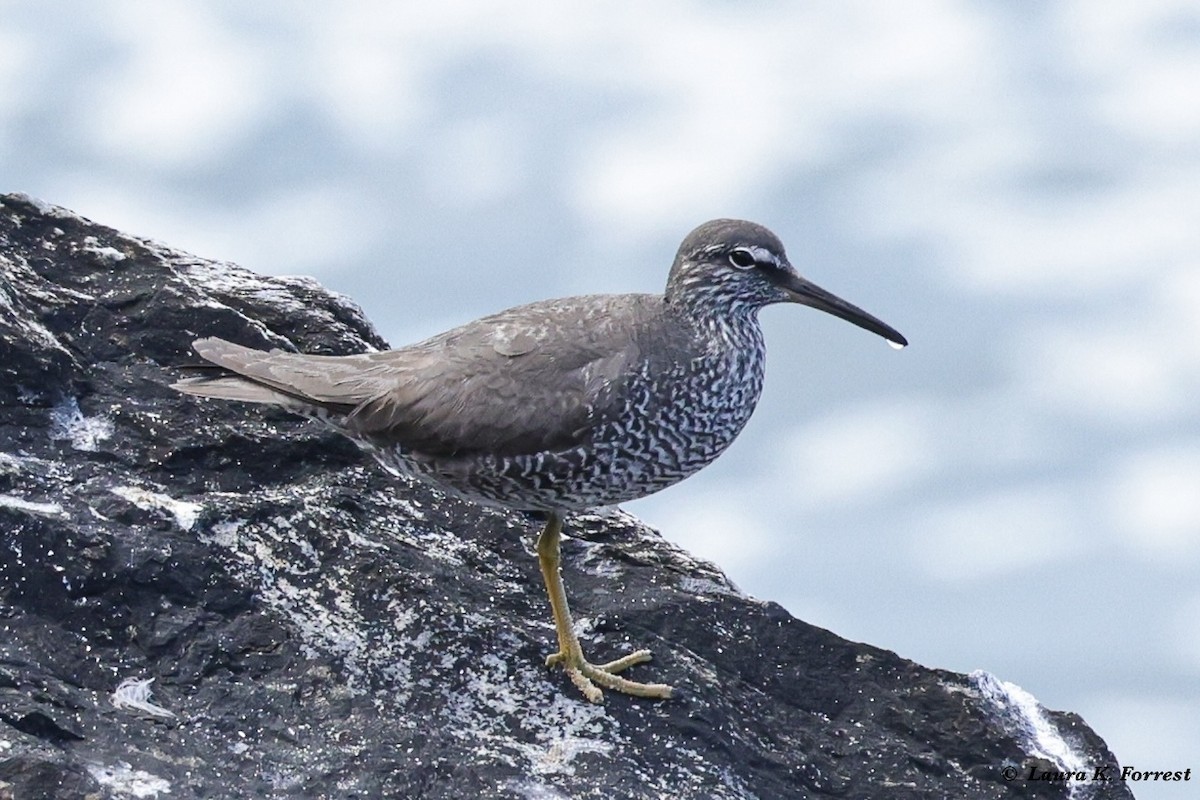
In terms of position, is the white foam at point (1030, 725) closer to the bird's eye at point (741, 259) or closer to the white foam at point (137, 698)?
the bird's eye at point (741, 259)

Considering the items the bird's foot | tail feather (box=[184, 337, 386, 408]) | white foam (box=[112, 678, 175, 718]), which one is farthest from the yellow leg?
white foam (box=[112, 678, 175, 718])

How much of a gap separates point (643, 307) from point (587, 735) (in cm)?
228

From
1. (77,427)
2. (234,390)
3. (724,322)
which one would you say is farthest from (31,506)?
(724,322)

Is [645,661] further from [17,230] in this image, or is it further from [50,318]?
[17,230]

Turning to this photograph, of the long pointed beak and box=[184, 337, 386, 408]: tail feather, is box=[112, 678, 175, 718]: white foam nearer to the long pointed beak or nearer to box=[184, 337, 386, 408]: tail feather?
box=[184, 337, 386, 408]: tail feather

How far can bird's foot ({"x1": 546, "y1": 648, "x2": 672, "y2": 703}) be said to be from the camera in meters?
6.95

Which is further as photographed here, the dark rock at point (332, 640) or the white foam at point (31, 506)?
the white foam at point (31, 506)

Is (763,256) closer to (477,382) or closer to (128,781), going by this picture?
(477,382)

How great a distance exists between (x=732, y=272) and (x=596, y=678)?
2276 millimetres

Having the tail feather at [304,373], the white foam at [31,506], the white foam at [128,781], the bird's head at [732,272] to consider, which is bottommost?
the white foam at [128,781]

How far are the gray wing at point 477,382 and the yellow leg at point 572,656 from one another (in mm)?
495

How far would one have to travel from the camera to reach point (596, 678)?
6996 millimetres

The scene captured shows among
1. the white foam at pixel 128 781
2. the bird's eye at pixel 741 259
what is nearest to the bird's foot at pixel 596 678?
the white foam at pixel 128 781

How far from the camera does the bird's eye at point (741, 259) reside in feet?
26.4
